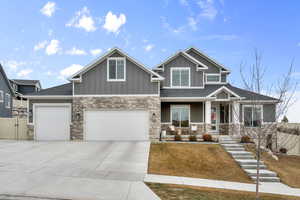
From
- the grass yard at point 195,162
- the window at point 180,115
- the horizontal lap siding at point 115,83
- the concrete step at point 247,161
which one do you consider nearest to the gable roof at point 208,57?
the window at point 180,115

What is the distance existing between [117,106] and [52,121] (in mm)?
5568

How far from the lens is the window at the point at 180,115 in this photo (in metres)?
17.9

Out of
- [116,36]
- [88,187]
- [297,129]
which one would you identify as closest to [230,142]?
[297,129]

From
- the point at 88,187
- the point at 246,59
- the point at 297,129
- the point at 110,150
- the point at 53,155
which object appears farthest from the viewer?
the point at 297,129

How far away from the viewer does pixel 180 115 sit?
59.1 feet

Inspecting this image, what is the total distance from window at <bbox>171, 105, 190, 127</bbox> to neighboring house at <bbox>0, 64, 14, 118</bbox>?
816 inches

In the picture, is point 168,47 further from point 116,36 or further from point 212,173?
point 212,173

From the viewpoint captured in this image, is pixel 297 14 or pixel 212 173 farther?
pixel 297 14

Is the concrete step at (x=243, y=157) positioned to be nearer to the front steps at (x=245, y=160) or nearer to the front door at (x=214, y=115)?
the front steps at (x=245, y=160)

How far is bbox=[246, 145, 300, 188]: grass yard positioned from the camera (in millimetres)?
10438

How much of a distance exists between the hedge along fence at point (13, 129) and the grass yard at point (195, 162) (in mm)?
12046

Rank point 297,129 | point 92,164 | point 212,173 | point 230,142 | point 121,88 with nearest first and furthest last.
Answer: point 92,164
point 212,173
point 230,142
point 121,88
point 297,129

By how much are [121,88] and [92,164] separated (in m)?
7.59

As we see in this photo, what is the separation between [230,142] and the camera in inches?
602
